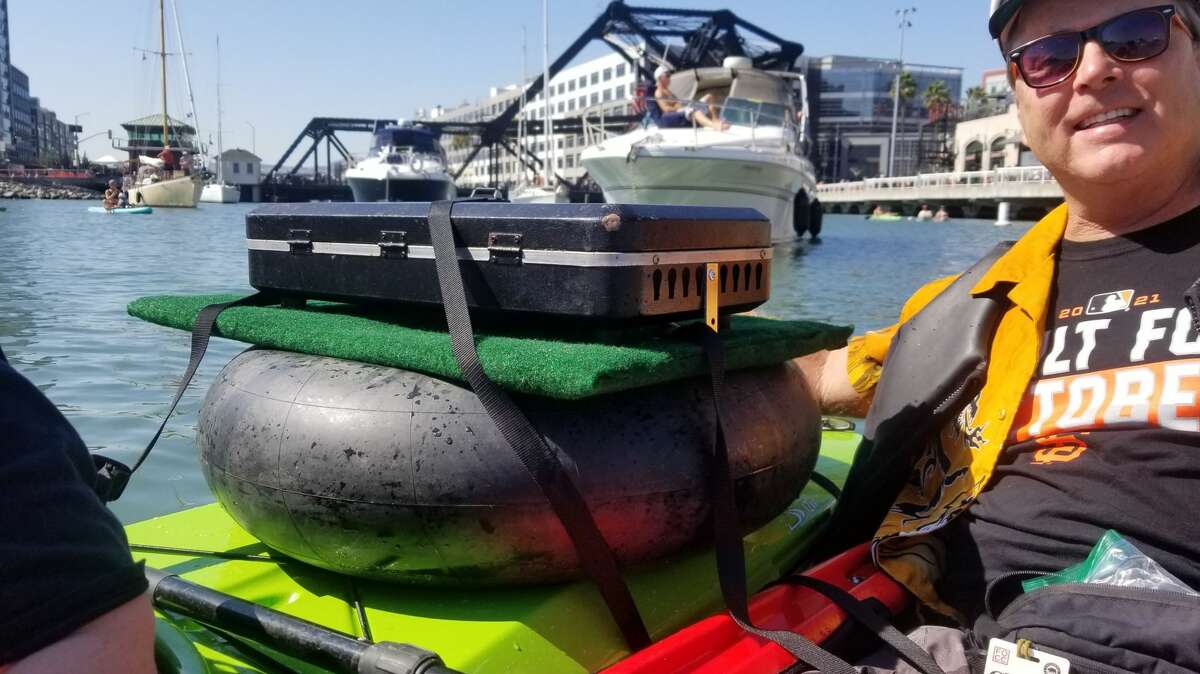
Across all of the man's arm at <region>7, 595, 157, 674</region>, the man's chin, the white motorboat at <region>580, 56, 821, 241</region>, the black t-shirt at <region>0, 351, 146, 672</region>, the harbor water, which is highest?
the white motorboat at <region>580, 56, 821, 241</region>

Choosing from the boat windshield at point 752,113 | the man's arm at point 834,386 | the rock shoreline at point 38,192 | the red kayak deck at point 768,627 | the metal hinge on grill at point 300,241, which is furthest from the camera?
the rock shoreline at point 38,192

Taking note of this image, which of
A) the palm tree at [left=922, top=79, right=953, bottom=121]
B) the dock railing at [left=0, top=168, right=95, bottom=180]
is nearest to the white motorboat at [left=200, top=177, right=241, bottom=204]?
the dock railing at [left=0, top=168, right=95, bottom=180]

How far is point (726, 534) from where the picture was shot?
5.45 feet

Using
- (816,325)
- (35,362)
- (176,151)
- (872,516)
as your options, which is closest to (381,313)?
(816,325)

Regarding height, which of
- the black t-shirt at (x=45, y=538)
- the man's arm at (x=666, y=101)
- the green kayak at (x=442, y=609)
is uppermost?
the man's arm at (x=666, y=101)

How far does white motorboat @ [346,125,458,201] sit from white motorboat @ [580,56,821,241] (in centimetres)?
1278

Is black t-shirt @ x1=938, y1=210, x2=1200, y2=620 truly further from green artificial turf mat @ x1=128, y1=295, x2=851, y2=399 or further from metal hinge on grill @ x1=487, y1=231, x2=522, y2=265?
metal hinge on grill @ x1=487, y1=231, x2=522, y2=265

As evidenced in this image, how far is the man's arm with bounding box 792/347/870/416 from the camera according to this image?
8.13ft

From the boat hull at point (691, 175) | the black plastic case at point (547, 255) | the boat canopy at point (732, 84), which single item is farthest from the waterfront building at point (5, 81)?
the black plastic case at point (547, 255)

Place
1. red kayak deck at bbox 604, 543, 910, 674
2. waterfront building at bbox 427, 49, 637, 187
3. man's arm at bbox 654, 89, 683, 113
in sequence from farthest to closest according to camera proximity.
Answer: waterfront building at bbox 427, 49, 637, 187 < man's arm at bbox 654, 89, 683, 113 < red kayak deck at bbox 604, 543, 910, 674

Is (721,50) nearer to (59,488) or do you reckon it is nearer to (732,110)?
(732,110)

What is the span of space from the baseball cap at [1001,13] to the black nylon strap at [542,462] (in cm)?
129

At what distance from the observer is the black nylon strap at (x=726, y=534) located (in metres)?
1.52

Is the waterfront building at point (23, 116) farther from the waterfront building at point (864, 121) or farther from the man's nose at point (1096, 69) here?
the man's nose at point (1096, 69)
